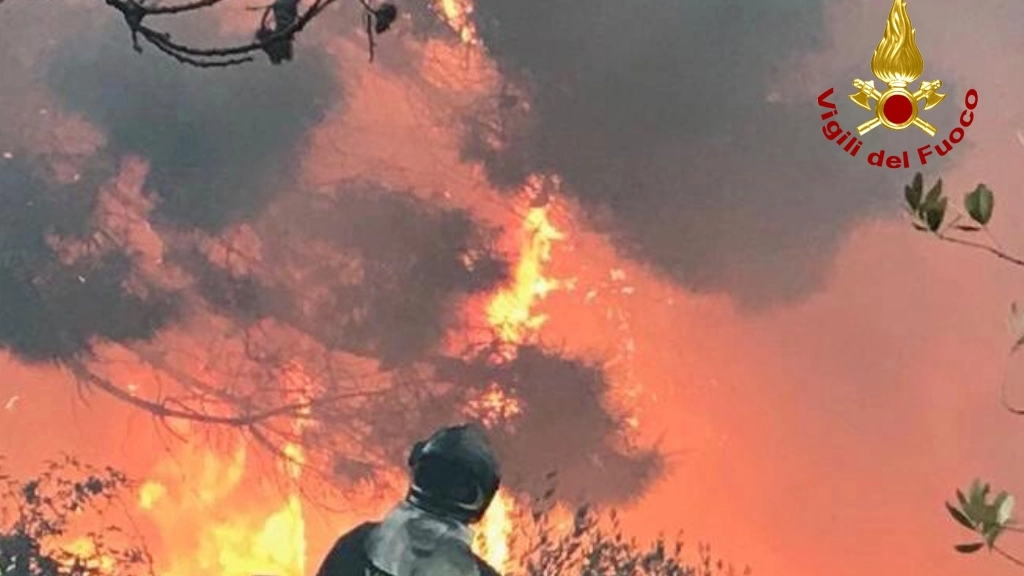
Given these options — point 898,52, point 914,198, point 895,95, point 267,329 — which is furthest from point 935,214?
point 267,329

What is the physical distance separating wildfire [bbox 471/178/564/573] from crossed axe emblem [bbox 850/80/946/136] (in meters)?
1.94

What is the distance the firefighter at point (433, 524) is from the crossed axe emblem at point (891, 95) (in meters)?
3.19

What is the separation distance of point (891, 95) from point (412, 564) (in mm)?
4021

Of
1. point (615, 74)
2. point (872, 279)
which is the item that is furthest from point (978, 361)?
point (615, 74)

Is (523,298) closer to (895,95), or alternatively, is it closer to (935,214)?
(895,95)

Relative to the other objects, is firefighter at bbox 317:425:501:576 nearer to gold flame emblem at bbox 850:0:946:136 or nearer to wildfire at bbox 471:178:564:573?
wildfire at bbox 471:178:564:573

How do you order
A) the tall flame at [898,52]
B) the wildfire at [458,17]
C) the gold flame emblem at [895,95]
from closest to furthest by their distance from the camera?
the tall flame at [898,52] < the gold flame emblem at [895,95] < the wildfire at [458,17]

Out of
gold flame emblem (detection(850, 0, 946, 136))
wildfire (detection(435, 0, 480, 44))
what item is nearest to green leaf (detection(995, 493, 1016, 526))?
gold flame emblem (detection(850, 0, 946, 136))

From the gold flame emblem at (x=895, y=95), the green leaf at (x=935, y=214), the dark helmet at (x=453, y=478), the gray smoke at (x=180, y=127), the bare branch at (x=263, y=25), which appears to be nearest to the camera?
the green leaf at (x=935, y=214)

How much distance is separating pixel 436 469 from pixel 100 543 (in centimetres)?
233

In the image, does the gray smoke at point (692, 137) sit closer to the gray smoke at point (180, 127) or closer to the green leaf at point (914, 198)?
the gray smoke at point (180, 127)

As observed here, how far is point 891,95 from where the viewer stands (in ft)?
23.3

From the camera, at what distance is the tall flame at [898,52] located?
5.38 meters

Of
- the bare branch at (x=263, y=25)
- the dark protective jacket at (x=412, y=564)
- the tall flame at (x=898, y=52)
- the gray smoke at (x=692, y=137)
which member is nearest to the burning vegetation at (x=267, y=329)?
the gray smoke at (x=692, y=137)
